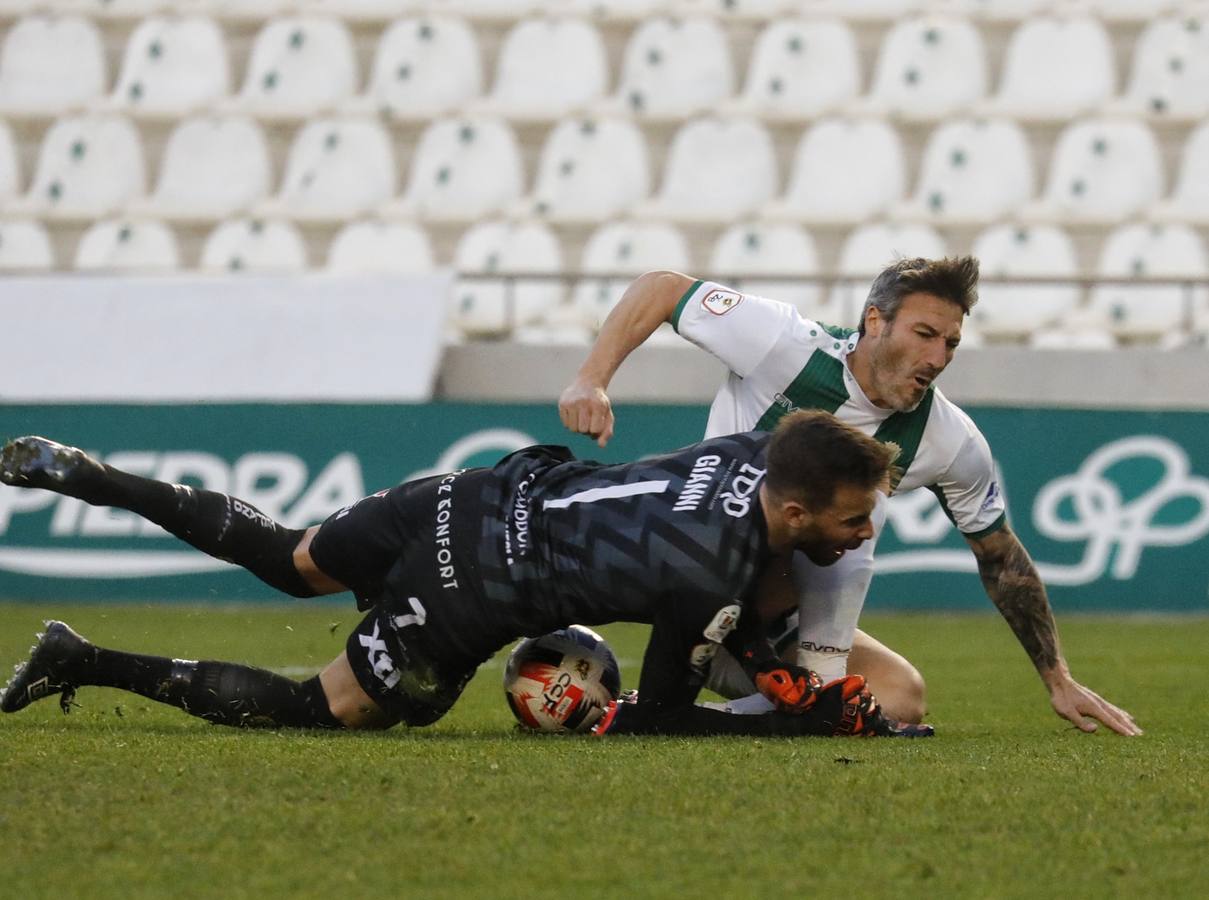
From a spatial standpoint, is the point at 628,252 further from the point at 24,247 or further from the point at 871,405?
the point at 871,405

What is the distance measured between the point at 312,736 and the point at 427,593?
483mm

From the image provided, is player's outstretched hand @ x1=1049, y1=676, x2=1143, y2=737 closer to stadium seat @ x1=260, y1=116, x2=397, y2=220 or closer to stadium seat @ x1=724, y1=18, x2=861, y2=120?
stadium seat @ x1=724, y1=18, x2=861, y2=120

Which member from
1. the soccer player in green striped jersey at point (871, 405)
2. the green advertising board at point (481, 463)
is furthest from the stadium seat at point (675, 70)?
the soccer player in green striped jersey at point (871, 405)

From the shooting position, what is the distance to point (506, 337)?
13039mm

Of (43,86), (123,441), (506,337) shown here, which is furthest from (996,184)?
(43,86)

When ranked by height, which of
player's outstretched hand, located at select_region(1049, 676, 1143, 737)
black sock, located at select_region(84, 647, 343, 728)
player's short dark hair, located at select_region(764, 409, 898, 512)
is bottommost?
black sock, located at select_region(84, 647, 343, 728)

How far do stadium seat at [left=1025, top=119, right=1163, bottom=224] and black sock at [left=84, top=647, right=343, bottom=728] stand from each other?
396 inches

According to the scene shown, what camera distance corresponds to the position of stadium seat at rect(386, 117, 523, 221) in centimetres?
1425

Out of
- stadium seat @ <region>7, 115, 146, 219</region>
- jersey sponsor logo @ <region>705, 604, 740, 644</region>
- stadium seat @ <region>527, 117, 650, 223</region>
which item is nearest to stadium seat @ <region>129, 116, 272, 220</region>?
stadium seat @ <region>7, 115, 146, 219</region>

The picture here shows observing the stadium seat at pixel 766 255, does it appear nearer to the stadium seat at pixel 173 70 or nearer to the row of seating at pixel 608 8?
the row of seating at pixel 608 8

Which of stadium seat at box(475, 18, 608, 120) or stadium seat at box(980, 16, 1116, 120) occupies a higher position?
stadium seat at box(980, 16, 1116, 120)

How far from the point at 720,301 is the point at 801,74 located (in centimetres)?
984

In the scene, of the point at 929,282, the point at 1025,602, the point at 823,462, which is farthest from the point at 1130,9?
the point at 823,462

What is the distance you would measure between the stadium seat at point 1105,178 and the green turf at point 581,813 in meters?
8.96
